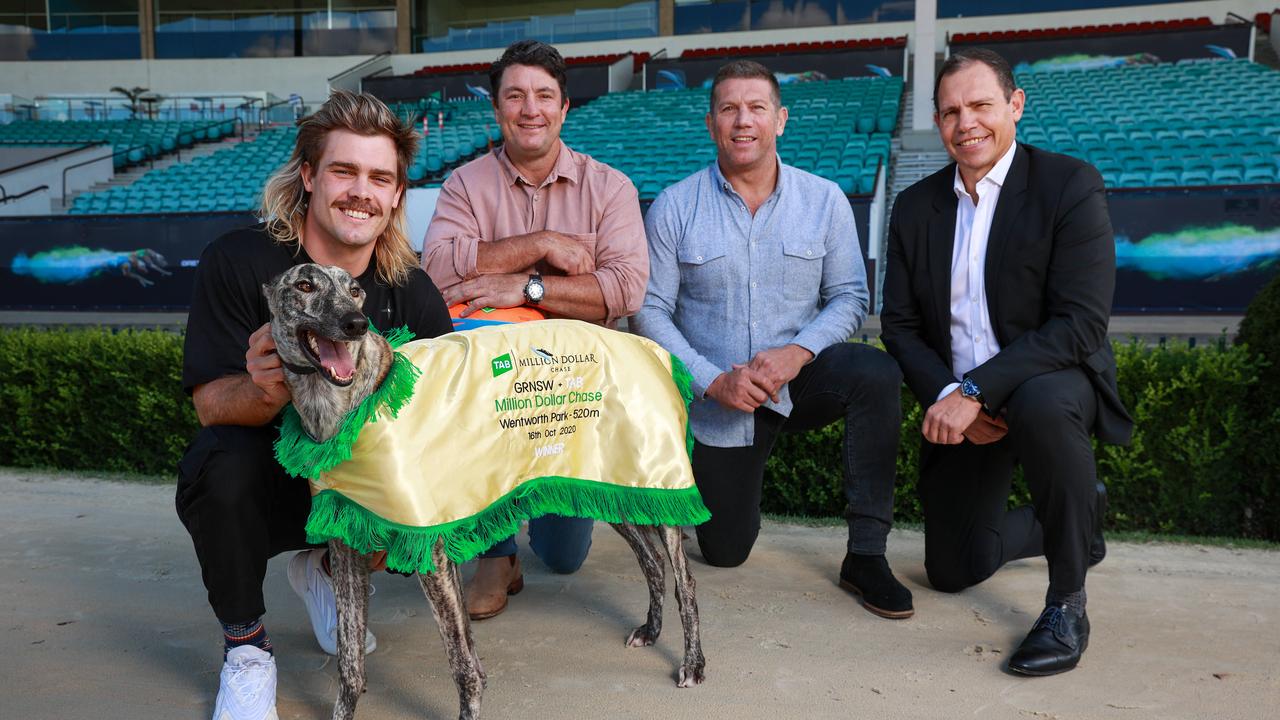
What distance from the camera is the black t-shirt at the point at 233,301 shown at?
2369 millimetres

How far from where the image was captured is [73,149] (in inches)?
702

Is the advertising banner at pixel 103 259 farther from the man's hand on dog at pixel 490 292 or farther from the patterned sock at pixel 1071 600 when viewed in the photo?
the patterned sock at pixel 1071 600

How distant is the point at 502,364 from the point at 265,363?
0.54 m

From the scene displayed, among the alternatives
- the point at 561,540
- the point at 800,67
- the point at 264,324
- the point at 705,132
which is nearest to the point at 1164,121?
the point at 705,132

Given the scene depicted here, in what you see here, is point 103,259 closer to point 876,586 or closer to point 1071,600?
point 876,586

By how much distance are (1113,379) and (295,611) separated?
8.83ft

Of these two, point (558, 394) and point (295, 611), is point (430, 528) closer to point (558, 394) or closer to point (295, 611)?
point (558, 394)

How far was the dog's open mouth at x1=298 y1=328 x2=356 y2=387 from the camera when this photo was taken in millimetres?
1978

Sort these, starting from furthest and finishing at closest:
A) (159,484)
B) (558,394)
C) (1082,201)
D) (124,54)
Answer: (124,54)
(159,484)
(1082,201)
(558,394)

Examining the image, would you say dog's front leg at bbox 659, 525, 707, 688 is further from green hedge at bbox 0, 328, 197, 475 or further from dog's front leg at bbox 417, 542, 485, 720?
green hedge at bbox 0, 328, 197, 475

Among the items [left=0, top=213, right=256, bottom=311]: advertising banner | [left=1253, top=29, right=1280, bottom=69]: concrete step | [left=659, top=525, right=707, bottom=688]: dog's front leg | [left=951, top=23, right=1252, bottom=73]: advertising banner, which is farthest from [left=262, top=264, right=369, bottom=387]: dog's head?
[left=1253, top=29, right=1280, bottom=69]: concrete step

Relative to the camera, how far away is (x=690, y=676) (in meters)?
2.54

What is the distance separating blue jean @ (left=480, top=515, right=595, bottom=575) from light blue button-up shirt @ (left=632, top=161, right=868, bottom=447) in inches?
21.5

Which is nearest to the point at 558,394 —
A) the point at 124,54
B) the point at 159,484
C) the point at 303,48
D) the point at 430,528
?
the point at 430,528
